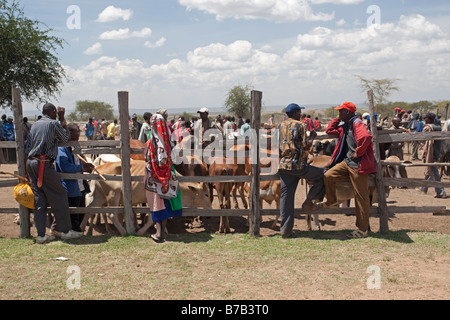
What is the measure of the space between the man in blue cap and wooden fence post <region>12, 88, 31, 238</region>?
427cm

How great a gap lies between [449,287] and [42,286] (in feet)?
16.1

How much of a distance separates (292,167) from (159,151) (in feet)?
7.00

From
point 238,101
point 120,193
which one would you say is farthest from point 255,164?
point 238,101

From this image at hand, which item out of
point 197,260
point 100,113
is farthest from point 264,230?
point 100,113

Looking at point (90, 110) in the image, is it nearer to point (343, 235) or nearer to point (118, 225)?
point (118, 225)

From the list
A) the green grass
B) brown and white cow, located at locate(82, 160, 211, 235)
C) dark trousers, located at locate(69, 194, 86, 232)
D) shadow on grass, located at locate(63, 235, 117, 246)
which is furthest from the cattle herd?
the green grass

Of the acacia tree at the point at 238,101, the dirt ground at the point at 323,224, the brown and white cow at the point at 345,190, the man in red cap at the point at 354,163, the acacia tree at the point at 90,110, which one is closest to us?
the man in red cap at the point at 354,163

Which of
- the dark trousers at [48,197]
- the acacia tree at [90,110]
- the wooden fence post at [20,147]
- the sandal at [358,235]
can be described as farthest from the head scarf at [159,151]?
the acacia tree at [90,110]

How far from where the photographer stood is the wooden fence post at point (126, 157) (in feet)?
23.1

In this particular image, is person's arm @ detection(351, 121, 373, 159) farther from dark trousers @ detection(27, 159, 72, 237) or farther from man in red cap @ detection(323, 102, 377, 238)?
dark trousers @ detection(27, 159, 72, 237)

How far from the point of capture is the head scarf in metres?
6.88

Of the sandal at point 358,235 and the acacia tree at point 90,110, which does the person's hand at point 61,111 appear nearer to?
the sandal at point 358,235

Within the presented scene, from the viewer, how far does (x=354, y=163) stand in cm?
676

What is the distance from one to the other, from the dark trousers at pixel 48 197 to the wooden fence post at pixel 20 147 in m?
0.46
